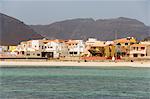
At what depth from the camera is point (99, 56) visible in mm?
43250

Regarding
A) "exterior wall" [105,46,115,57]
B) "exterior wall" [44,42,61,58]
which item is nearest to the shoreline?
"exterior wall" [105,46,115,57]

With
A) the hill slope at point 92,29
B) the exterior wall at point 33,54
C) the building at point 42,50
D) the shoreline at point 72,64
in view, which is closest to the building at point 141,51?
the shoreline at point 72,64

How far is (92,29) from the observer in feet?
534

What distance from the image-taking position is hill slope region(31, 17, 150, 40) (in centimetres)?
14488

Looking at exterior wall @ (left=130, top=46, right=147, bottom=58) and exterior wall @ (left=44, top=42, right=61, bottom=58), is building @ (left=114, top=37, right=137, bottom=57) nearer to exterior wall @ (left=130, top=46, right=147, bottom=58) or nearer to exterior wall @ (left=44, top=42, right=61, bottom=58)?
exterior wall @ (left=130, top=46, right=147, bottom=58)

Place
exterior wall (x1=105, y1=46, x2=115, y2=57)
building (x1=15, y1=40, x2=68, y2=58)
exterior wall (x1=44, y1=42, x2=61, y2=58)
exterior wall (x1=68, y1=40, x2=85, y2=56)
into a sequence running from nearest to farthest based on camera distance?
exterior wall (x1=105, y1=46, x2=115, y2=57), building (x1=15, y1=40, x2=68, y2=58), exterior wall (x1=68, y1=40, x2=85, y2=56), exterior wall (x1=44, y1=42, x2=61, y2=58)

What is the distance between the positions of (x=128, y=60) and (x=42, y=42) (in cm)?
1164

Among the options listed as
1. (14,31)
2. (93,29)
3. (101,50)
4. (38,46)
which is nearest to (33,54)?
(38,46)

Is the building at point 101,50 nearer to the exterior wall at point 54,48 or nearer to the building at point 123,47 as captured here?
the building at point 123,47

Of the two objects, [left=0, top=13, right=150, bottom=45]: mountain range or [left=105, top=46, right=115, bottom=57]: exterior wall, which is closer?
[left=105, top=46, right=115, bottom=57]: exterior wall

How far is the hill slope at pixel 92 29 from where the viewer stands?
144875 millimetres

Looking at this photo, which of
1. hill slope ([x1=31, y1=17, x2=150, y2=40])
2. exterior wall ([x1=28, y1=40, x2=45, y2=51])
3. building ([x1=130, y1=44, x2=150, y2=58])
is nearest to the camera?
building ([x1=130, y1=44, x2=150, y2=58])

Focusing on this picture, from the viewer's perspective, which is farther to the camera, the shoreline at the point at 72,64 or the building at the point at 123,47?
the building at the point at 123,47

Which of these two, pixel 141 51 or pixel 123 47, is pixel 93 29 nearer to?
pixel 123 47
